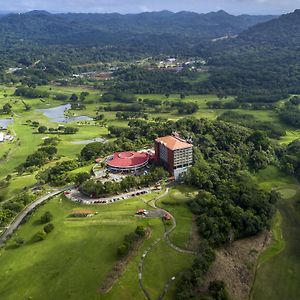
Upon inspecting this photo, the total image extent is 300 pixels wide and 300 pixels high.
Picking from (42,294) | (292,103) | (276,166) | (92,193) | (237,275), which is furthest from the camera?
(292,103)

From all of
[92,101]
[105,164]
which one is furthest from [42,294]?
[92,101]

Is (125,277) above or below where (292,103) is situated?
above

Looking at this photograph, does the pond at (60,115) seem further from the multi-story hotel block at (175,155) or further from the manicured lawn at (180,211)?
the manicured lawn at (180,211)

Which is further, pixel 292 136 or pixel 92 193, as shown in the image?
pixel 292 136

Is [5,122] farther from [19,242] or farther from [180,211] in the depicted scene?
[180,211]

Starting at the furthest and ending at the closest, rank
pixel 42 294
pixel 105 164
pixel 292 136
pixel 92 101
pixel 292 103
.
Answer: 1. pixel 92 101
2. pixel 292 103
3. pixel 292 136
4. pixel 105 164
5. pixel 42 294

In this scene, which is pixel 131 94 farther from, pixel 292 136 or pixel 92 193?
pixel 92 193
